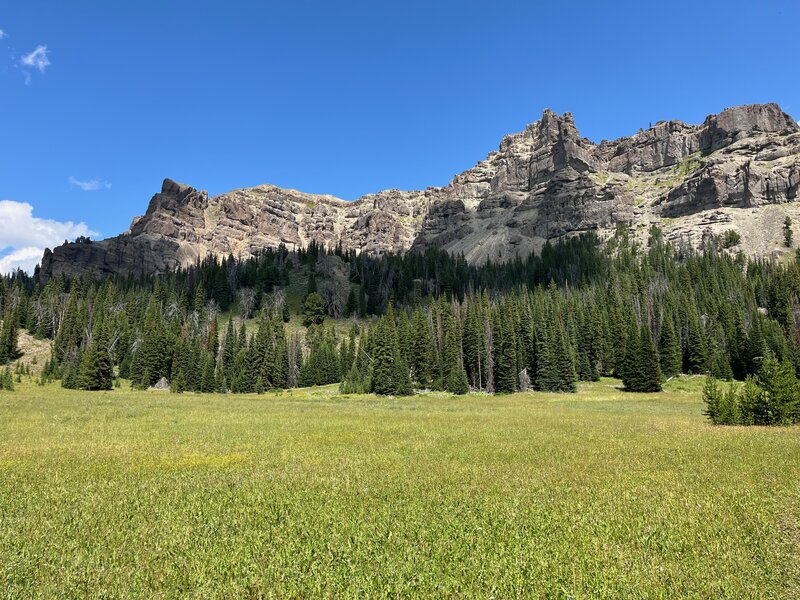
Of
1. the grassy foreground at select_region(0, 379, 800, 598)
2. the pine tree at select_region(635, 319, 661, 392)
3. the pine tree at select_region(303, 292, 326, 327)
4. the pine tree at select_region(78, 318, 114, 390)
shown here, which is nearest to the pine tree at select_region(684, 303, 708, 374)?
the pine tree at select_region(635, 319, 661, 392)

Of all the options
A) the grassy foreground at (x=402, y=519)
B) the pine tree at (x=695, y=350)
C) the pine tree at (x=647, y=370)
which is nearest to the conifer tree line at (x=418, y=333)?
the pine tree at (x=647, y=370)

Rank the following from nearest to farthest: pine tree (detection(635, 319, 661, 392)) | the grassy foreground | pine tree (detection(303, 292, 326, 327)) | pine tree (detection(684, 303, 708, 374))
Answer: the grassy foreground → pine tree (detection(635, 319, 661, 392)) → pine tree (detection(684, 303, 708, 374)) → pine tree (detection(303, 292, 326, 327))

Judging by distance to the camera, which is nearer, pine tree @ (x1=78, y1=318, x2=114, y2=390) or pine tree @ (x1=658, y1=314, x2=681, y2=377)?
A: pine tree @ (x1=78, y1=318, x2=114, y2=390)

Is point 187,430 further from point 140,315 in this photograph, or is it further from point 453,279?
point 453,279

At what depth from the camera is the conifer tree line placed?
3295 inches

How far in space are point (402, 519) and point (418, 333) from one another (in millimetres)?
85821

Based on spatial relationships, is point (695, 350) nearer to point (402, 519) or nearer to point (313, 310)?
point (313, 310)

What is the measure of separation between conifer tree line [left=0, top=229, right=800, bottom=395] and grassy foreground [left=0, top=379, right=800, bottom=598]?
187 feet

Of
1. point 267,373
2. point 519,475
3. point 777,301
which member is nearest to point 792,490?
point 519,475

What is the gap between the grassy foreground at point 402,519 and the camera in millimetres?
7422

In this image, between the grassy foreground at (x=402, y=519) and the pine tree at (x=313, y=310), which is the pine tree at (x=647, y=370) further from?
the pine tree at (x=313, y=310)

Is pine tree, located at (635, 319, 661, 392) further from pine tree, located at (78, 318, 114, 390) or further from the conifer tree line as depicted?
pine tree, located at (78, 318, 114, 390)

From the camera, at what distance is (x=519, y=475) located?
15.3m

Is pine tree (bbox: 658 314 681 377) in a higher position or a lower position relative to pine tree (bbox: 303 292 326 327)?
lower
